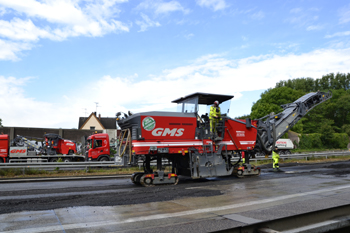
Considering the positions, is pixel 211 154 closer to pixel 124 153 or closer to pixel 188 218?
pixel 124 153

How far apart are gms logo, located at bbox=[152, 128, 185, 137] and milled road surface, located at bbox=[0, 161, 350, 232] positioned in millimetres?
2035

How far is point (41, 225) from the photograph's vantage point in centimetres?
561

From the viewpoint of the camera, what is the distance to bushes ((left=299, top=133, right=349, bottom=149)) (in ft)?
142

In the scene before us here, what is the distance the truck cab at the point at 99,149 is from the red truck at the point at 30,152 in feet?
8.10

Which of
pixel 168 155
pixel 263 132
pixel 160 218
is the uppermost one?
pixel 263 132

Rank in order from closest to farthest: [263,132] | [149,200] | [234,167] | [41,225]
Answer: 1. [41,225]
2. [149,200]
3. [234,167]
4. [263,132]

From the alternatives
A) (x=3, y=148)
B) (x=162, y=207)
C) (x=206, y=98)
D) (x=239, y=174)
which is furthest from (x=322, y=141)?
(x=162, y=207)

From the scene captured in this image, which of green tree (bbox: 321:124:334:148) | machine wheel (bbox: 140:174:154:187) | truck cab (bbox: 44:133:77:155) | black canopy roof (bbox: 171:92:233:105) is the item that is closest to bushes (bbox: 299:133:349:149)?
green tree (bbox: 321:124:334:148)

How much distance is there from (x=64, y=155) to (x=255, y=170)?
17847 millimetres

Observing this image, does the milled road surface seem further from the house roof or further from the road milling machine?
the house roof

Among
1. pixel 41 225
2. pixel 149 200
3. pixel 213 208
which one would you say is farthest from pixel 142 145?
pixel 41 225

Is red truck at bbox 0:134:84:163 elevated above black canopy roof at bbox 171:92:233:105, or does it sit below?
below

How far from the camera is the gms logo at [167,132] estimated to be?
10531 mm

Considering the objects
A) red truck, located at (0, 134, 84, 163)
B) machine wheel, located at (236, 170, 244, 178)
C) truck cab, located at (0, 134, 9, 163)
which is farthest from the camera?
red truck, located at (0, 134, 84, 163)
